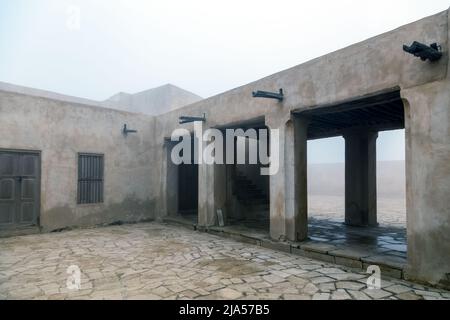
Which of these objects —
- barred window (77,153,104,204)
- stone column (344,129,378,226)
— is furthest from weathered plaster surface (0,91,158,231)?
stone column (344,129,378,226)

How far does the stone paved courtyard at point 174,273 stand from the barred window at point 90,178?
2.25 meters

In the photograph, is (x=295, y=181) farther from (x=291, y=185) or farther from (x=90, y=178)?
(x=90, y=178)

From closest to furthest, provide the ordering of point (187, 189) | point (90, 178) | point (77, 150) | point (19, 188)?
point (19, 188)
point (77, 150)
point (90, 178)
point (187, 189)

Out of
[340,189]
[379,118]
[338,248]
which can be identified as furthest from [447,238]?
[340,189]

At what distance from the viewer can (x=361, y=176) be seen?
34.0ft

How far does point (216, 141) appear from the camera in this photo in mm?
9703

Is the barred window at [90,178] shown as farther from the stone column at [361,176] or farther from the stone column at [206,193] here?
the stone column at [361,176]

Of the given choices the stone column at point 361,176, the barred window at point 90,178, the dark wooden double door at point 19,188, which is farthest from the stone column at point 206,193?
the dark wooden double door at point 19,188

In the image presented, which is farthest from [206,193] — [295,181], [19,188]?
[19,188]

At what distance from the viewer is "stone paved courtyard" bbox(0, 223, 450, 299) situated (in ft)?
14.7

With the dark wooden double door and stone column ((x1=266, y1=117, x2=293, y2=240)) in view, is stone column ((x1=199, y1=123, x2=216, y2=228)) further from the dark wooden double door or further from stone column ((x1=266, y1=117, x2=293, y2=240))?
the dark wooden double door

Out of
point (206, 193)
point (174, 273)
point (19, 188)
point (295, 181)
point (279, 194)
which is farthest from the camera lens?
point (206, 193)

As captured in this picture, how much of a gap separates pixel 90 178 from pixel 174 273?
21.2 ft
